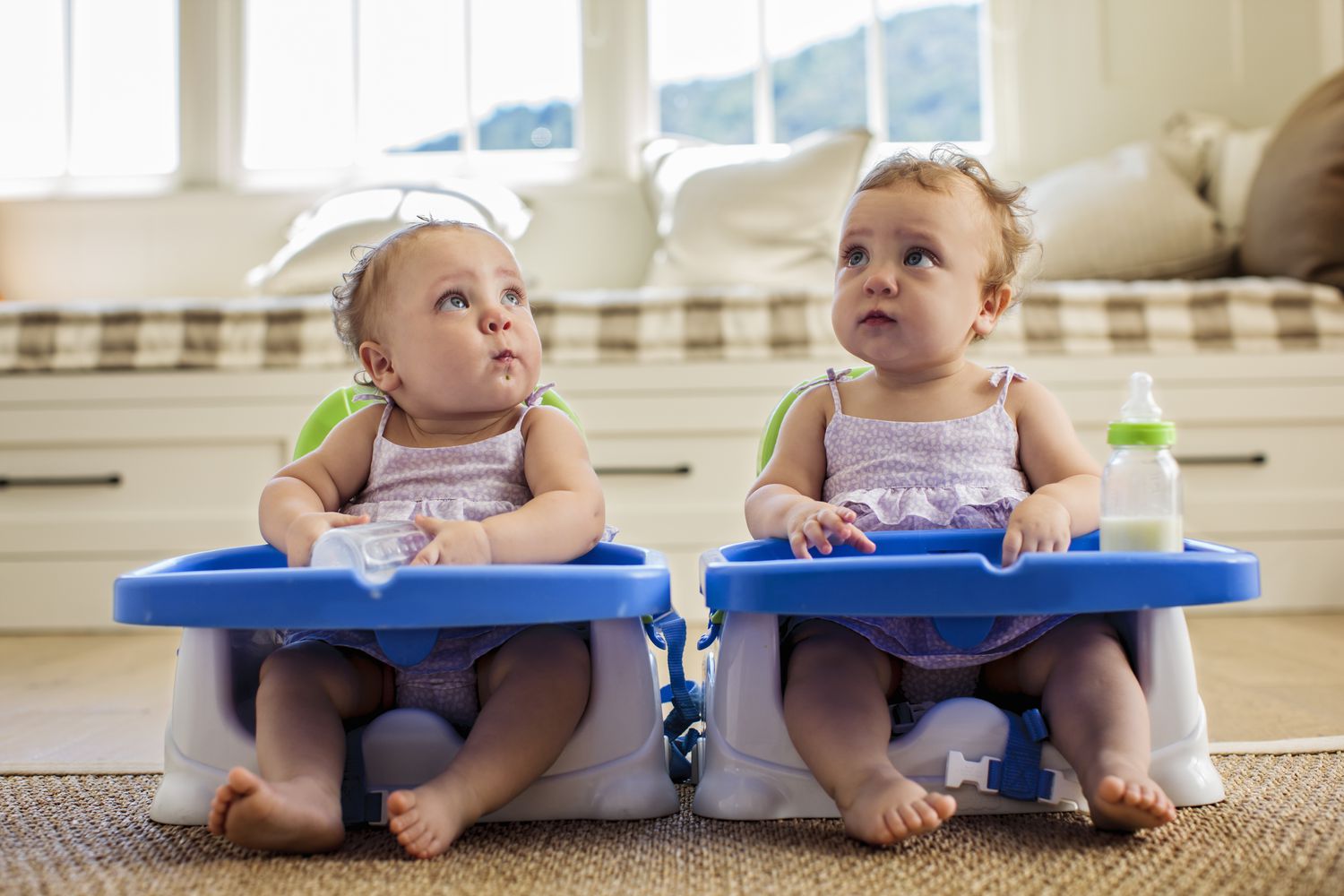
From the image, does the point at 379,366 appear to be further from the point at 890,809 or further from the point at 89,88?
the point at 89,88

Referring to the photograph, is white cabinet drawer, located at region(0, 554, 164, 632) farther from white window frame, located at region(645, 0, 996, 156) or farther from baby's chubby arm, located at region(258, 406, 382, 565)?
white window frame, located at region(645, 0, 996, 156)

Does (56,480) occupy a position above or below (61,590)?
above

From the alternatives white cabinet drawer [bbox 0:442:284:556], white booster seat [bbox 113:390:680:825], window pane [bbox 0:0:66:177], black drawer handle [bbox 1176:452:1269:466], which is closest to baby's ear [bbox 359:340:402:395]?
white booster seat [bbox 113:390:680:825]

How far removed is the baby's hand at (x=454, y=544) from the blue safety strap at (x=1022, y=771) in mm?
397

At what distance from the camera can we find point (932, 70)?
2797 millimetres

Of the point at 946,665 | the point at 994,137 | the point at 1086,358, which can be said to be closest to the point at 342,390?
the point at 946,665

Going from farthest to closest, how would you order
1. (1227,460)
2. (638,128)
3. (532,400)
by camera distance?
1. (638,128)
2. (1227,460)
3. (532,400)

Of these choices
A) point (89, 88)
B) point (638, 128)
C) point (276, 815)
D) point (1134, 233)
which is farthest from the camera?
point (89, 88)

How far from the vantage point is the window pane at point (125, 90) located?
2863 mm

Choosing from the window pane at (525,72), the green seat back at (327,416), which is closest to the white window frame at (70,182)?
the window pane at (525,72)

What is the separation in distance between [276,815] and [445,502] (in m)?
0.32

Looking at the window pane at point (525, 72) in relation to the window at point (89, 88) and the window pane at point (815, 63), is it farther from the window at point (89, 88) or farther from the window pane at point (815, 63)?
the window at point (89, 88)

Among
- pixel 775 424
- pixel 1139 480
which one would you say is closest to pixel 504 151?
pixel 775 424

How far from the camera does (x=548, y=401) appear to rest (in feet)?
3.90
